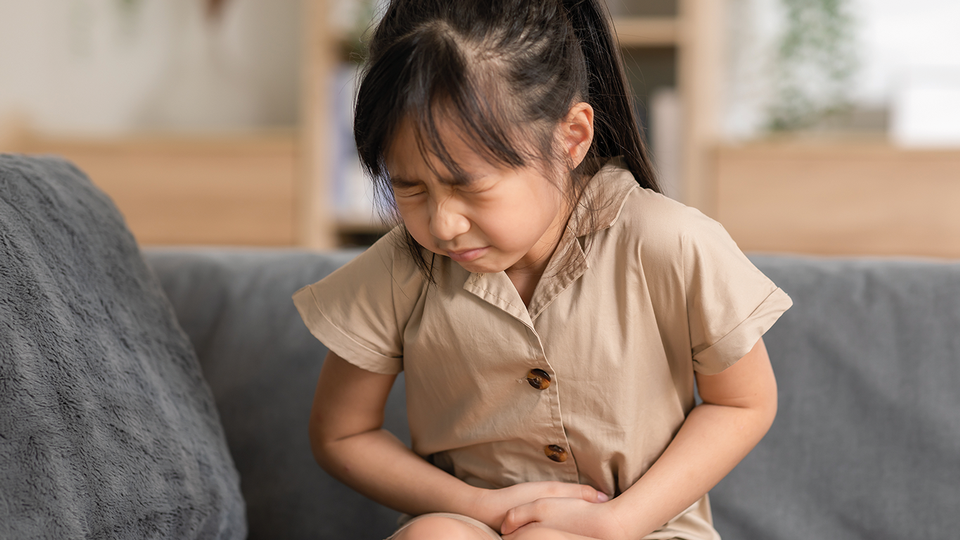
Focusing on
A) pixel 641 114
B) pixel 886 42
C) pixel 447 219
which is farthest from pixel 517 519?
pixel 886 42

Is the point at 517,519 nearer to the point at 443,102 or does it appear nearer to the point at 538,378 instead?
the point at 538,378

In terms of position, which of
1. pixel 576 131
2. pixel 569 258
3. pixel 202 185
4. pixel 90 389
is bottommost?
pixel 202 185

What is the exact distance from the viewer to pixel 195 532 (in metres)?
0.67

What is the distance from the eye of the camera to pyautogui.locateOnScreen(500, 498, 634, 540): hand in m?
0.63

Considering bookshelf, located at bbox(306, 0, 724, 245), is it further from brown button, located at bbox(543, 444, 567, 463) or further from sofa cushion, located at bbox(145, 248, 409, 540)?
brown button, located at bbox(543, 444, 567, 463)

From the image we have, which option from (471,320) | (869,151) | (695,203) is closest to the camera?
(471,320)

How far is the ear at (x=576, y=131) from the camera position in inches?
23.4

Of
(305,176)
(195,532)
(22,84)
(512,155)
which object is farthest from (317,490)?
Result: (22,84)

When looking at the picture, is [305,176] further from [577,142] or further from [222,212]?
[577,142]

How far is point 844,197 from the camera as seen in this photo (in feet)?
6.03

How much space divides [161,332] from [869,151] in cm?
166

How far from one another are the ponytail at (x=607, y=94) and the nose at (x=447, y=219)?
0.53 feet

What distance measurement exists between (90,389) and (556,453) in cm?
39

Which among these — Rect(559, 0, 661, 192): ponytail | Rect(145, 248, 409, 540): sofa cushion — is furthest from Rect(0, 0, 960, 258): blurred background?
Rect(559, 0, 661, 192): ponytail
